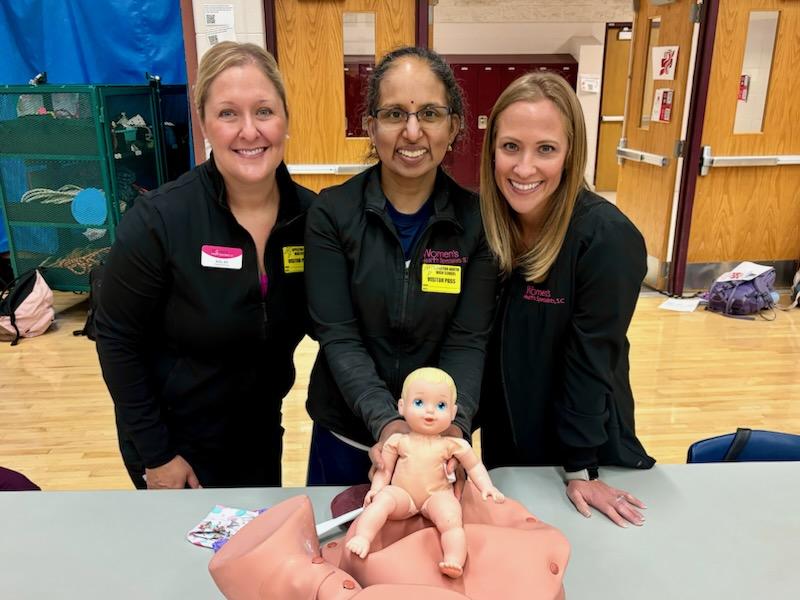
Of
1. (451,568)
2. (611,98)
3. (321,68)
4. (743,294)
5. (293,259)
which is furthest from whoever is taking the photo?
(611,98)

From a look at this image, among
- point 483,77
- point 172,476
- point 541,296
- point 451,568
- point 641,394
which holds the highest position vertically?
point 483,77

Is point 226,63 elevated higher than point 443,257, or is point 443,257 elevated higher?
point 226,63

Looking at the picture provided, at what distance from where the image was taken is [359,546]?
98cm

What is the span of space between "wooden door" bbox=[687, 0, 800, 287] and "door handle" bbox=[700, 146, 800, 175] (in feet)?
0.05

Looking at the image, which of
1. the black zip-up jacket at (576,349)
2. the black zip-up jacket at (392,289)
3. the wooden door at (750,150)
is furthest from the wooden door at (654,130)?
the black zip-up jacket at (392,289)

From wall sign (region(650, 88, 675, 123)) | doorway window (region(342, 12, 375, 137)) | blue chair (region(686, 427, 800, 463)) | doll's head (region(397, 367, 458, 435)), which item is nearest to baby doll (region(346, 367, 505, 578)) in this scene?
doll's head (region(397, 367, 458, 435))

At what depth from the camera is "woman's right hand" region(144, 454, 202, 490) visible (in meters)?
1.63

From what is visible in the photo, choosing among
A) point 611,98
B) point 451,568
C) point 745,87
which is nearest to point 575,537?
point 451,568

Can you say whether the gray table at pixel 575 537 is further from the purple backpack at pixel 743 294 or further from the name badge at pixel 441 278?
the purple backpack at pixel 743 294

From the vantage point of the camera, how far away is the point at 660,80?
203 inches

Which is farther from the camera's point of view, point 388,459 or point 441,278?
point 441,278

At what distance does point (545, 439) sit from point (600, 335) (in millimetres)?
346

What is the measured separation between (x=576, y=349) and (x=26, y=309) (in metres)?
4.20

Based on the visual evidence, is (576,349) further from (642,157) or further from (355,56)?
(642,157)
